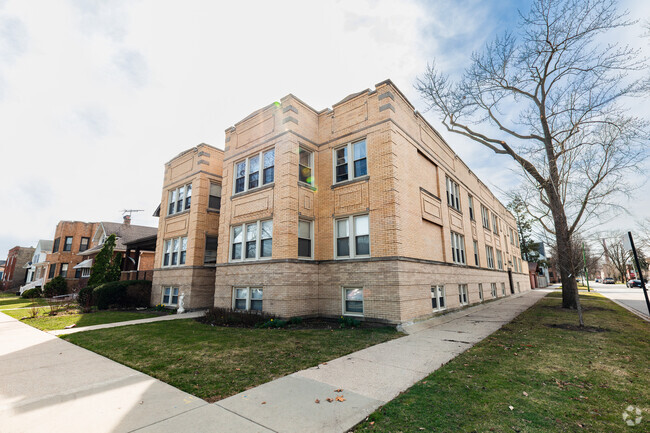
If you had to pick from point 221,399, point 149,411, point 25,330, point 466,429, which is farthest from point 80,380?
point 25,330

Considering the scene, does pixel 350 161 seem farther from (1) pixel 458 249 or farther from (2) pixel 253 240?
(1) pixel 458 249

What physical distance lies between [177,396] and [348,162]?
34.1 feet

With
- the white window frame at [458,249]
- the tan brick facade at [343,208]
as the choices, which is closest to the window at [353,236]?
the tan brick facade at [343,208]

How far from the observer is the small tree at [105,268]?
22031 millimetres

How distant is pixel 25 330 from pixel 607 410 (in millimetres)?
15984

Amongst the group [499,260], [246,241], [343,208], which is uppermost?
[343,208]

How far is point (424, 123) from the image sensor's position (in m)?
15.4

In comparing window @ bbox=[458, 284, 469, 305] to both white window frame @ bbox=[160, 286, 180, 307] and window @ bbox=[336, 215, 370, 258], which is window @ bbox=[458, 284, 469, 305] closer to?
window @ bbox=[336, 215, 370, 258]

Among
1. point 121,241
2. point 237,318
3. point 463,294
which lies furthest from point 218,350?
point 121,241

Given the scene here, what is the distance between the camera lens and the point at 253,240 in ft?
43.8

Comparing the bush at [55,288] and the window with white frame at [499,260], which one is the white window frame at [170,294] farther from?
the window with white frame at [499,260]

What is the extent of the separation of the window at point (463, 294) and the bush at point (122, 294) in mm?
18806

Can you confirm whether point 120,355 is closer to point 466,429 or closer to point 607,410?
point 466,429

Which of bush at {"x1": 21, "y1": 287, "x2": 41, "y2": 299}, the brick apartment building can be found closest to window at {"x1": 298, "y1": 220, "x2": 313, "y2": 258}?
the brick apartment building
